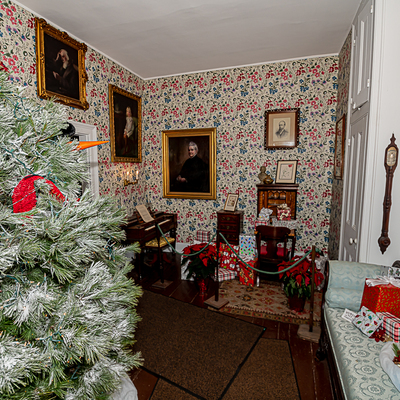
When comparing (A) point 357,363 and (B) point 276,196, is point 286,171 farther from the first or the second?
(A) point 357,363

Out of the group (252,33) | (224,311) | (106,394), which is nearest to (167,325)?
(224,311)

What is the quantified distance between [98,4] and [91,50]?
3.95ft

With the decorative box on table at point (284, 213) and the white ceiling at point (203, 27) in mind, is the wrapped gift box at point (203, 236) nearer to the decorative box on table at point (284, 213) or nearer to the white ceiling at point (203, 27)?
the decorative box on table at point (284, 213)

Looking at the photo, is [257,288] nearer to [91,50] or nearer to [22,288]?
[22,288]

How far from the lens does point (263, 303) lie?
3.44m

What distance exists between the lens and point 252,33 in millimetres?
3611

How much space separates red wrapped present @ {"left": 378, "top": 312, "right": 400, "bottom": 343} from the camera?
171 centimetres

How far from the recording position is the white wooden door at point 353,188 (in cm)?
262

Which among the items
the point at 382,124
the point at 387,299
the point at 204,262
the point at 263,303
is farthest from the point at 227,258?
the point at 382,124

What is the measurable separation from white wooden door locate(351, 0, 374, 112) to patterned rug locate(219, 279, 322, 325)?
246 cm

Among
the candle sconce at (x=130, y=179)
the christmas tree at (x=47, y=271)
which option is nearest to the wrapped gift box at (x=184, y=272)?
the candle sconce at (x=130, y=179)

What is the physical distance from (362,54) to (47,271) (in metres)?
3.46

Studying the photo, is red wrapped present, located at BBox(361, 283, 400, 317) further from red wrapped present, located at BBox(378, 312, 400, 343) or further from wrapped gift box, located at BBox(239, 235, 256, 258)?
wrapped gift box, located at BBox(239, 235, 256, 258)

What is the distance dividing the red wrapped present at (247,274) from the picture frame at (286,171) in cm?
160
